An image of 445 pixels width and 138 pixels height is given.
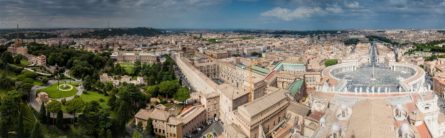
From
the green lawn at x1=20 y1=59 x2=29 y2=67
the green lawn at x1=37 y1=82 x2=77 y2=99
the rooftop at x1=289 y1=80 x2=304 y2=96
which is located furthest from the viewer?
the green lawn at x1=20 y1=59 x2=29 y2=67

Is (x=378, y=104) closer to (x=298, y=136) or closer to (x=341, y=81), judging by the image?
(x=298, y=136)

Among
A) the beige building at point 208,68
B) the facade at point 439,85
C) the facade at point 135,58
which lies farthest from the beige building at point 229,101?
the facade at point 135,58

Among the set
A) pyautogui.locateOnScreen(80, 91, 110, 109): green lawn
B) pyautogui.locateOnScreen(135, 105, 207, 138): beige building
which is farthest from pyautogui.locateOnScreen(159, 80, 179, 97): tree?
pyautogui.locateOnScreen(135, 105, 207, 138): beige building

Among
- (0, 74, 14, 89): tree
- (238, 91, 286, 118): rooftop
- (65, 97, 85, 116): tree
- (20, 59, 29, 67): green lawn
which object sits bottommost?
(65, 97, 85, 116): tree

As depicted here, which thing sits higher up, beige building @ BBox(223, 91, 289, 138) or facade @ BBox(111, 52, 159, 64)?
facade @ BBox(111, 52, 159, 64)

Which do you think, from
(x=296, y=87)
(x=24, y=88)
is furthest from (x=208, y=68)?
(x=24, y=88)

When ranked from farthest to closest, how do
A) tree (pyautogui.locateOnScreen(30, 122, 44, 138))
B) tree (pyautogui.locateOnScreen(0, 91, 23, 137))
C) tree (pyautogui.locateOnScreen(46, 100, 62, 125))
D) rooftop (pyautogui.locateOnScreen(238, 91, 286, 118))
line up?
tree (pyautogui.locateOnScreen(46, 100, 62, 125))
rooftop (pyautogui.locateOnScreen(238, 91, 286, 118))
tree (pyautogui.locateOnScreen(0, 91, 23, 137))
tree (pyautogui.locateOnScreen(30, 122, 44, 138))

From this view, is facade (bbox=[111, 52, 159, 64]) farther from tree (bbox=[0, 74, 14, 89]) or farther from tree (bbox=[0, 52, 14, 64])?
tree (bbox=[0, 74, 14, 89])

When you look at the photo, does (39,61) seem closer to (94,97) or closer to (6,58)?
(6,58)
